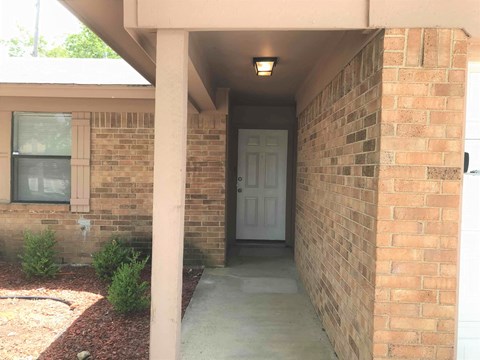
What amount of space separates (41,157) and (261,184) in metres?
3.87

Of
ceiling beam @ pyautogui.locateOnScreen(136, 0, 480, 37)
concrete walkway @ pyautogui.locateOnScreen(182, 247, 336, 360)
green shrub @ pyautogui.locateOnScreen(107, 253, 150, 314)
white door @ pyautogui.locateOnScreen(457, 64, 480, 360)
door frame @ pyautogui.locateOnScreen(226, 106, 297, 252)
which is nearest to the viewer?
ceiling beam @ pyautogui.locateOnScreen(136, 0, 480, 37)

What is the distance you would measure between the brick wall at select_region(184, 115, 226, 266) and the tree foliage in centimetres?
2227

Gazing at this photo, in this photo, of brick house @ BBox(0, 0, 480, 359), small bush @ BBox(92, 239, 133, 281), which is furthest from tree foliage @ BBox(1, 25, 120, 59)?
brick house @ BBox(0, 0, 480, 359)

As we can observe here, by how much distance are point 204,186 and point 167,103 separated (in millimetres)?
3373

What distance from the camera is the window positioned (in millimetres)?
5844

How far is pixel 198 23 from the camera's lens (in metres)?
2.39

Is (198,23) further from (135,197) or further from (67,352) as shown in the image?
(135,197)

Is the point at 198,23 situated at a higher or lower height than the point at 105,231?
higher

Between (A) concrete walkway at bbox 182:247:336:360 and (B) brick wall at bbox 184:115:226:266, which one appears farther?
(B) brick wall at bbox 184:115:226:266

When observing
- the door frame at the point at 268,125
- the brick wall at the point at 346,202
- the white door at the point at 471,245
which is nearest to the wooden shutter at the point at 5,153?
the door frame at the point at 268,125

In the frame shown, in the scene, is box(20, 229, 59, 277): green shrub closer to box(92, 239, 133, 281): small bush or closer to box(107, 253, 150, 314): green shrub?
box(92, 239, 133, 281): small bush

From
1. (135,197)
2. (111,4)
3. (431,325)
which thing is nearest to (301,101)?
(135,197)

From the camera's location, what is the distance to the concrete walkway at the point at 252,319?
3178mm

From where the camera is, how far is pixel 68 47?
26906 mm
